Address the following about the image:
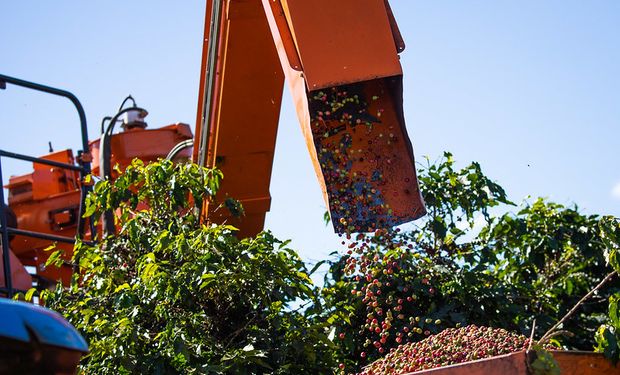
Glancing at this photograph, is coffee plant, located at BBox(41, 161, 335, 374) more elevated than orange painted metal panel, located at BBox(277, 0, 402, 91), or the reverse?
orange painted metal panel, located at BBox(277, 0, 402, 91)

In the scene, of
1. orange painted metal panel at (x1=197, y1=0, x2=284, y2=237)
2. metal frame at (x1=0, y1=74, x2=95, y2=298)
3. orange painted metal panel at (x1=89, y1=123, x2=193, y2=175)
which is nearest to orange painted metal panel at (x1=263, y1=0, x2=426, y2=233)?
orange painted metal panel at (x1=197, y1=0, x2=284, y2=237)

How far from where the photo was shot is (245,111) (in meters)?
6.96

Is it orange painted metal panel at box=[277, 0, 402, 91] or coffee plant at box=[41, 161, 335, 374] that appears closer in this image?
orange painted metal panel at box=[277, 0, 402, 91]

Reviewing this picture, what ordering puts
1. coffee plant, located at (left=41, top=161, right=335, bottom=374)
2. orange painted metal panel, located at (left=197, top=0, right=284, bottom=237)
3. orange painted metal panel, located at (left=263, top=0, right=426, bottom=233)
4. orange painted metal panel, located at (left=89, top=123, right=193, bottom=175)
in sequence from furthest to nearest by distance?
orange painted metal panel, located at (left=89, top=123, right=193, bottom=175) < orange painted metal panel, located at (left=197, top=0, right=284, bottom=237) < coffee plant, located at (left=41, top=161, right=335, bottom=374) < orange painted metal panel, located at (left=263, top=0, right=426, bottom=233)

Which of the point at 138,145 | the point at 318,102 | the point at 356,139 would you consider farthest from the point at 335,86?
the point at 138,145

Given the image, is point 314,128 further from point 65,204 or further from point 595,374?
point 65,204

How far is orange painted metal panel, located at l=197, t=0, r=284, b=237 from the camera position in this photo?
6.61 metres

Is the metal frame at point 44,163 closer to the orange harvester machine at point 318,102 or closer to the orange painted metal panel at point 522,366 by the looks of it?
the orange harvester machine at point 318,102

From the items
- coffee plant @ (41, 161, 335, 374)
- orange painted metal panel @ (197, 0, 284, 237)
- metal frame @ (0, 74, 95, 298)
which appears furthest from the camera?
metal frame @ (0, 74, 95, 298)

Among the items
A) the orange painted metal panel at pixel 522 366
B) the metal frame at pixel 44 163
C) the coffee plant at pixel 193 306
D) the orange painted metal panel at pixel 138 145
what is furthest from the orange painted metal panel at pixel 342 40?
the orange painted metal panel at pixel 138 145

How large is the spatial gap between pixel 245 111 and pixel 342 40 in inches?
74.5

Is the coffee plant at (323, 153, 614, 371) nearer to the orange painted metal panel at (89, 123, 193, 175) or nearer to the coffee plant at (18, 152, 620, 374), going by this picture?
the coffee plant at (18, 152, 620, 374)

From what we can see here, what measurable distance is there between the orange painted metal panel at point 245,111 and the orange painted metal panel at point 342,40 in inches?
49.5

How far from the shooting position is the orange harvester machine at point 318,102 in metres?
5.20
